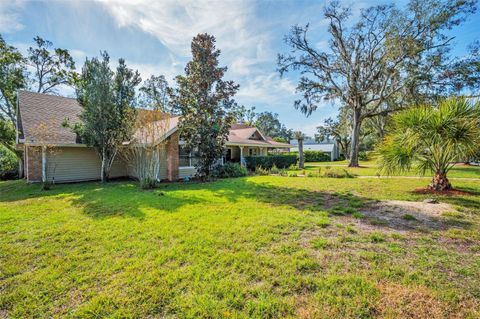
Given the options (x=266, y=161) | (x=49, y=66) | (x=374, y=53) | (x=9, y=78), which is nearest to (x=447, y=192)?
(x=266, y=161)

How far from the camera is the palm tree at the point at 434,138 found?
6660 millimetres

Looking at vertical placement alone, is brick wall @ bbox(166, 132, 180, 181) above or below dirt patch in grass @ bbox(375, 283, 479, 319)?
above

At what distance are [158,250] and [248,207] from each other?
3143mm

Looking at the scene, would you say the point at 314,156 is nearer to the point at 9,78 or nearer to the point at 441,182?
the point at 441,182

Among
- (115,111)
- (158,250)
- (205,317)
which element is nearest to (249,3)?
(115,111)

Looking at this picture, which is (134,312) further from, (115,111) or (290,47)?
(290,47)

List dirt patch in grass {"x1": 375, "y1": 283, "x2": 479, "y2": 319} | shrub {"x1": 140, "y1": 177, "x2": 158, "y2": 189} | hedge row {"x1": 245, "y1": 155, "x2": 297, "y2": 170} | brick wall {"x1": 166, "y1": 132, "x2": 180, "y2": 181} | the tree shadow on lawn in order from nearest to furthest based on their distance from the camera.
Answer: dirt patch in grass {"x1": 375, "y1": 283, "x2": 479, "y2": 319} < the tree shadow on lawn < shrub {"x1": 140, "y1": 177, "x2": 158, "y2": 189} < brick wall {"x1": 166, "y1": 132, "x2": 180, "y2": 181} < hedge row {"x1": 245, "y1": 155, "x2": 297, "y2": 170}

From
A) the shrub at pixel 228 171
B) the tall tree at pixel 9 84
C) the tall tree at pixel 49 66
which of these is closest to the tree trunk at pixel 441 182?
the shrub at pixel 228 171

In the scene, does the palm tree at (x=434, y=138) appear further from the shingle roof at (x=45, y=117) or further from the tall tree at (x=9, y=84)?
the tall tree at (x=9, y=84)

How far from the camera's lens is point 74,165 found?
12.9m

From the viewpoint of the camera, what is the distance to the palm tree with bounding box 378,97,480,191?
21.9 ft

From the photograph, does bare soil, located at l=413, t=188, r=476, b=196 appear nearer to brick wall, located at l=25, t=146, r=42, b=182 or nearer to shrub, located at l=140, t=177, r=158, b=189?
shrub, located at l=140, t=177, r=158, b=189

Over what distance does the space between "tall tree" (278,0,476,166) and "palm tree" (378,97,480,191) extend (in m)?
13.9

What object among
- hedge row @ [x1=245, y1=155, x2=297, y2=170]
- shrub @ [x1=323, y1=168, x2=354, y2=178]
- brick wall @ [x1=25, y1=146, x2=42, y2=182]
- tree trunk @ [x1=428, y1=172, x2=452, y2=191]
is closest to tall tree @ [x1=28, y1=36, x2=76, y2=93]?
brick wall @ [x1=25, y1=146, x2=42, y2=182]
